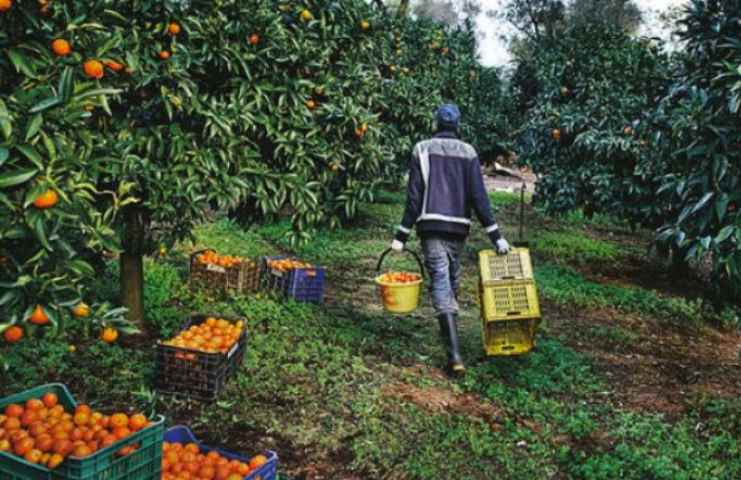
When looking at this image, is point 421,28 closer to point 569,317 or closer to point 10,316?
point 569,317

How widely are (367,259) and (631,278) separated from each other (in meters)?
4.21

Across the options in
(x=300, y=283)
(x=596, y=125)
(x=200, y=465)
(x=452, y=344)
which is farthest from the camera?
(x=596, y=125)

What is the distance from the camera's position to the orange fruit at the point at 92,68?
308 cm

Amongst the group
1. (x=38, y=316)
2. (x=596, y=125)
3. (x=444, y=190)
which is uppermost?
(x=596, y=125)

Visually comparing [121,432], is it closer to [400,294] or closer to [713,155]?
[400,294]

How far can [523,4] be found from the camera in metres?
24.0

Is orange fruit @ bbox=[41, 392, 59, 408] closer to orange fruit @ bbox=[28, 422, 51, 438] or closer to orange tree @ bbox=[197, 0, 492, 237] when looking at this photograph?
orange fruit @ bbox=[28, 422, 51, 438]

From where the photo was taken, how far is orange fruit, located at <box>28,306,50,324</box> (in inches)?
108

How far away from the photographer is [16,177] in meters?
2.54

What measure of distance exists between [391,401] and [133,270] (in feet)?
8.99

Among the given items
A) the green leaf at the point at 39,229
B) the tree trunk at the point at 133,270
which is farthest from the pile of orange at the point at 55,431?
the tree trunk at the point at 133,270

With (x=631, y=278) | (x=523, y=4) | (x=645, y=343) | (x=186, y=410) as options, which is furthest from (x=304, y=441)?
(x=523, y=4)

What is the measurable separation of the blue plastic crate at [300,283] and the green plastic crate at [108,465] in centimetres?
420

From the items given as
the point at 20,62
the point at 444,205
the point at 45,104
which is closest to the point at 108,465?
the point at 45,104
